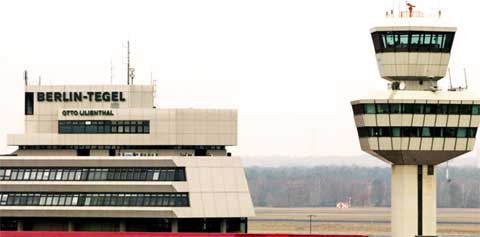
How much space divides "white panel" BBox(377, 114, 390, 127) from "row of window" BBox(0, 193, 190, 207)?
2665 cm

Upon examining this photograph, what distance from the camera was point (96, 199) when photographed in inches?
6097

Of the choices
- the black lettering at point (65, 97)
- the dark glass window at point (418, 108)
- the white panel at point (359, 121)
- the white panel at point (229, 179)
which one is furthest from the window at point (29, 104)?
the dark glass window at point (418, 108)

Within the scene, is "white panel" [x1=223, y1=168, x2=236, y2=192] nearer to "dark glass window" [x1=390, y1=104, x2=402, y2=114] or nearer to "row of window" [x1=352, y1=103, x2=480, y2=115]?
"row of window" [x1=352, y1=103, x2=480, y2=115]

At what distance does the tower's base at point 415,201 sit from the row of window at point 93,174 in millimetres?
26729

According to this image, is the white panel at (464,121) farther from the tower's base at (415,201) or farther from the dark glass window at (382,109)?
the dark glass window at (382,109)

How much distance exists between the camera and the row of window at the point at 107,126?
520 ft

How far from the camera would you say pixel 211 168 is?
156500 millimetres

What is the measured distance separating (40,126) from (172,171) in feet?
51.9

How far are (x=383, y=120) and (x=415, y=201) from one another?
754 centimetres

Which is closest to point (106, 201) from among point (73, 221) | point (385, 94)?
point (73, 221)

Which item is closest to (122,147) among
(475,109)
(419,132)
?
(419,132)

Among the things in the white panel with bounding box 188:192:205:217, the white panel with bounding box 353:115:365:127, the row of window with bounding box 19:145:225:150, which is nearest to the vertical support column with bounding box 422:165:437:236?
the white panel with bounding box 353:115:365:127

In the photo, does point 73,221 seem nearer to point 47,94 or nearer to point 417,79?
point 47,94

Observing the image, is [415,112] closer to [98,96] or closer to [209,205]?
[209,205]
